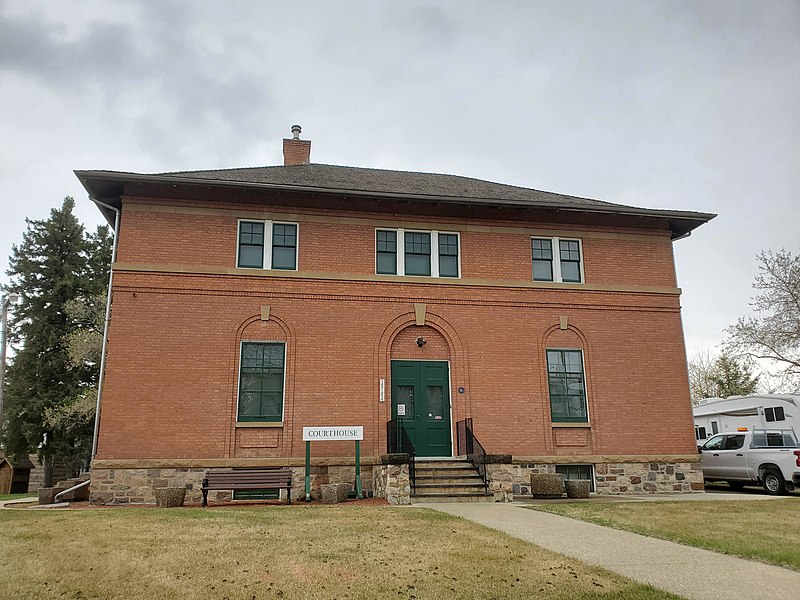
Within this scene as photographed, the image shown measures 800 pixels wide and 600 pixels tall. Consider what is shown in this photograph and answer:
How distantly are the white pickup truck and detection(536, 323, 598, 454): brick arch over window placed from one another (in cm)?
457

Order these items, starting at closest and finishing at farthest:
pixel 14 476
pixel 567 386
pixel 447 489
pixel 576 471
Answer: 1. pixel 447 489
2. pixel 576 471
3. pixel 567 386
4. pixel 14 476

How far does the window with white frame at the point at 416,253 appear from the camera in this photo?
16719mm

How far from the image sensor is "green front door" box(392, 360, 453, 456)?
15734 millimetres

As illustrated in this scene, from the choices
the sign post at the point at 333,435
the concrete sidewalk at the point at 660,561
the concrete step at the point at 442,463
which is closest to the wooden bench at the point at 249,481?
the sign post at the point at 333,435

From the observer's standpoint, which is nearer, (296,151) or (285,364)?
(285,364)

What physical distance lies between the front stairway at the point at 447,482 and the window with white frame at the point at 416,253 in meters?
4.96

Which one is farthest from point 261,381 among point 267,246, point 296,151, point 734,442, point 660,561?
point 734,442

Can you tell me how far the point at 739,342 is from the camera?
105 ft

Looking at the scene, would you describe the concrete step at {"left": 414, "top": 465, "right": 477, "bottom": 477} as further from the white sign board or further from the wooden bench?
the wooden bench

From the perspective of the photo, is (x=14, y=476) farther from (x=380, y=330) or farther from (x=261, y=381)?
(x=380, y=330)

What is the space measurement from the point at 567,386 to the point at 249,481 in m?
8.60

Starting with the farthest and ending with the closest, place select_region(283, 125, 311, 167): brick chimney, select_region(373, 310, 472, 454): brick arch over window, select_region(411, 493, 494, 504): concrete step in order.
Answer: select_region(283, 125, 311, 167): brick chimney, select_region(373, 310, 472, 454): brick arch over window, select_region(411, 493, 494, 504): concrete step

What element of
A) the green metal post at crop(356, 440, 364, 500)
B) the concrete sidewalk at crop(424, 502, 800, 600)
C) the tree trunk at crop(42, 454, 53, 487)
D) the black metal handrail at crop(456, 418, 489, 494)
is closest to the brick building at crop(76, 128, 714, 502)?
the black metal handrail at crop(456, 418, 489, 494)

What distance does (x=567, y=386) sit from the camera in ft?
55.0
